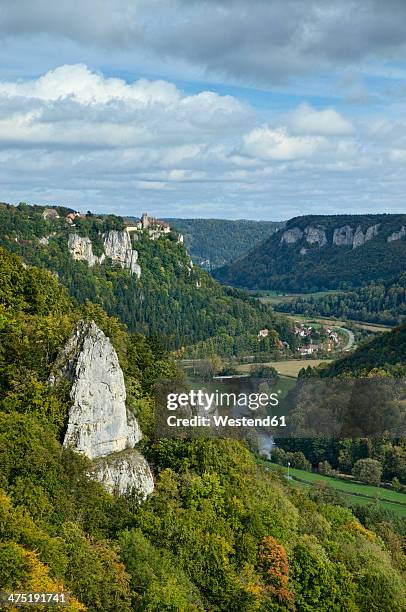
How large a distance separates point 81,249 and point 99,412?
103 metres

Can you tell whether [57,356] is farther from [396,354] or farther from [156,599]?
[396,354]

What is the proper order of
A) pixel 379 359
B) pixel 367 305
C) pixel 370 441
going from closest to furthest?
pixel 370 441 < pixel 379 359 < pixel 367 305

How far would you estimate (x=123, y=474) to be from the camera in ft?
101

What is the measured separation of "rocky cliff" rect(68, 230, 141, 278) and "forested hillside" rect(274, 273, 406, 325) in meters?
54.5

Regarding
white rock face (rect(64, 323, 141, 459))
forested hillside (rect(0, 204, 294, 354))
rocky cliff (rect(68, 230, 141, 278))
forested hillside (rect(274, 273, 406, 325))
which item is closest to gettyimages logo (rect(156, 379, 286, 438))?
white rock face (rect(64, 323, 141, 459))

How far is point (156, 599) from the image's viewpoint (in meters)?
24.9

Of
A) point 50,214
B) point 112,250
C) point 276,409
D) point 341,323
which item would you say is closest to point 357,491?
point 276,409

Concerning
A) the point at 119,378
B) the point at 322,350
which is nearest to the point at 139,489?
the point at 119,378

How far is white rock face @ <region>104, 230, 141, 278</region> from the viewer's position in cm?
13788

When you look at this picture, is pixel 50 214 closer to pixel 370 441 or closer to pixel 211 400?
pixel 370 441

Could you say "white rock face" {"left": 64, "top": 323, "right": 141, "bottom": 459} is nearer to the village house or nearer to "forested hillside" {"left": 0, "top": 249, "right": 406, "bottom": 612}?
"forested hillside" {"left": 0, "top": 249, "right": 406, "bottom": 612}

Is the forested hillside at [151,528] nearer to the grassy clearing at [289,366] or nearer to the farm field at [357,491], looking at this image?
the farm field at [357,491]

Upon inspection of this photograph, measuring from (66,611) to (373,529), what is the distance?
27537mm

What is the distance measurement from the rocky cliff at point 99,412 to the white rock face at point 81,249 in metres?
99.5
